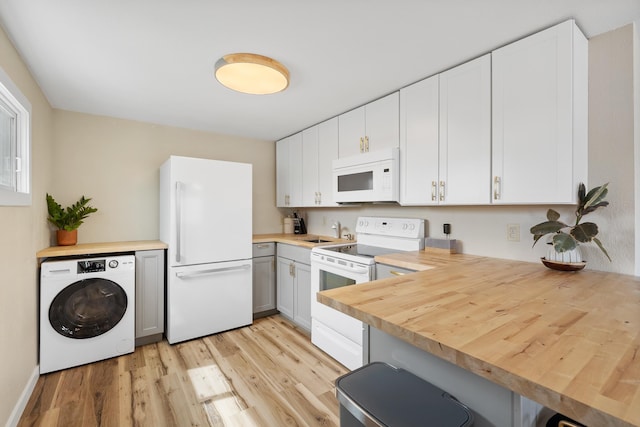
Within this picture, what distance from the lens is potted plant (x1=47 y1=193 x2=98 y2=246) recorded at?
8.38ft

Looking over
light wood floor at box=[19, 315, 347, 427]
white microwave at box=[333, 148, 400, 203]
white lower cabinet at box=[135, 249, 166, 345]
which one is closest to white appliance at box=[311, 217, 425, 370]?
light wood floor at box=[19, 315, 347, 427]

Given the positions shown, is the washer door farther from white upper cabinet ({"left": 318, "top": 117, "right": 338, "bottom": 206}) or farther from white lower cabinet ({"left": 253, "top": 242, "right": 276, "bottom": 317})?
white upper cabinet ({"left": 318, "top": 117, "right": 338, "bottom": 206})

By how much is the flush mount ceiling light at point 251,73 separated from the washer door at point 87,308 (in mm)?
2015

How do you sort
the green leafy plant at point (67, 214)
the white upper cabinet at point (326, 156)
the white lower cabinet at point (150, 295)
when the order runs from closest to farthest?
1. the green leafy plant at point (67, 214)
2. the white lower cabinet at point (150, 295)
3. the white upper cabinet at point (326, 156)

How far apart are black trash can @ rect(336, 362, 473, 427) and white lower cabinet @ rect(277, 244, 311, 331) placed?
1899 mm

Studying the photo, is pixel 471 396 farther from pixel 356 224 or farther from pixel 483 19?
pixel 356 224

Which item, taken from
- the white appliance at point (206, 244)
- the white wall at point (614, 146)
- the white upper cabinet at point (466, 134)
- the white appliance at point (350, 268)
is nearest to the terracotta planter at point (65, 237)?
the white appliance at point (206, 244)

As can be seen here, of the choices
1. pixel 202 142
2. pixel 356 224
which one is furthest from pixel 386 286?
pixel 202 142

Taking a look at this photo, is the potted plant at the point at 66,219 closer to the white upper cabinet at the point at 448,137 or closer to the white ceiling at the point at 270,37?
the white ceiling at the point at 270,37

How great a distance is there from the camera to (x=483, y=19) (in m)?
1.51

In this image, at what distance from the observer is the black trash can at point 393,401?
807 millimetres

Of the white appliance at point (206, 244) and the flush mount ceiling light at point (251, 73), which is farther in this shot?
the white appliance at point (206, 244)

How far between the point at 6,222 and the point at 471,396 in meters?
2.38

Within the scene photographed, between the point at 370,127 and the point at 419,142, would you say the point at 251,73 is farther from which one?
the point at 419,142
